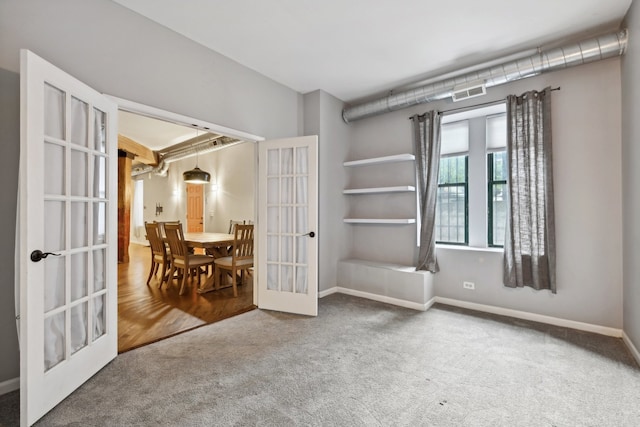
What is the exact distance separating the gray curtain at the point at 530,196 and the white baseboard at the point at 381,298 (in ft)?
3.15

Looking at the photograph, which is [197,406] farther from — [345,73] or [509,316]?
[345,73]

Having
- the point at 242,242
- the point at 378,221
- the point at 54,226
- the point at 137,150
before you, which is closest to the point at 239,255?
the point at 242,242

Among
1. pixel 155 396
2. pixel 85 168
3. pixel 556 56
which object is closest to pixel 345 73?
pixel 556 56

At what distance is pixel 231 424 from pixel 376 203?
346cm

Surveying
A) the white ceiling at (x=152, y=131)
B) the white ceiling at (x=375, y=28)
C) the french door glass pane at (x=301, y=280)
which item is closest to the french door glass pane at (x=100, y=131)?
the white ceiling at (x=375, y=28)

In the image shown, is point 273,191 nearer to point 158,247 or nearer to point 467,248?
point 467,248

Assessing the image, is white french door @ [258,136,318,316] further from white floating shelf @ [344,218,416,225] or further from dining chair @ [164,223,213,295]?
dining chair @ [164,223,213,295]

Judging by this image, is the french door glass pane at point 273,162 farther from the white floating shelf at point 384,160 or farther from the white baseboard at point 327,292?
the white baseboard at point 327,292

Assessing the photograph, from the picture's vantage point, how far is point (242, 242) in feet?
14.6

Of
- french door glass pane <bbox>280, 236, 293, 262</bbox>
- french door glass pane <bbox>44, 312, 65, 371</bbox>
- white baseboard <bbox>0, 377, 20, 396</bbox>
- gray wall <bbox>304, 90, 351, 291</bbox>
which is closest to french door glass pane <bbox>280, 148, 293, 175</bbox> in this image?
A: gray wall <bbox>304, 90, 351, 291</bbox>

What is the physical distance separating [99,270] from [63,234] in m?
0.45

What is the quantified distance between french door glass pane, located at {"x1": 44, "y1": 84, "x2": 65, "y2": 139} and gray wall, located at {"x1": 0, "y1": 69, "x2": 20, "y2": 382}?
0.35m

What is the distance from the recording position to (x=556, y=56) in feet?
9.57

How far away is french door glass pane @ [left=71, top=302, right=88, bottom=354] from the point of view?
6.79 feet
